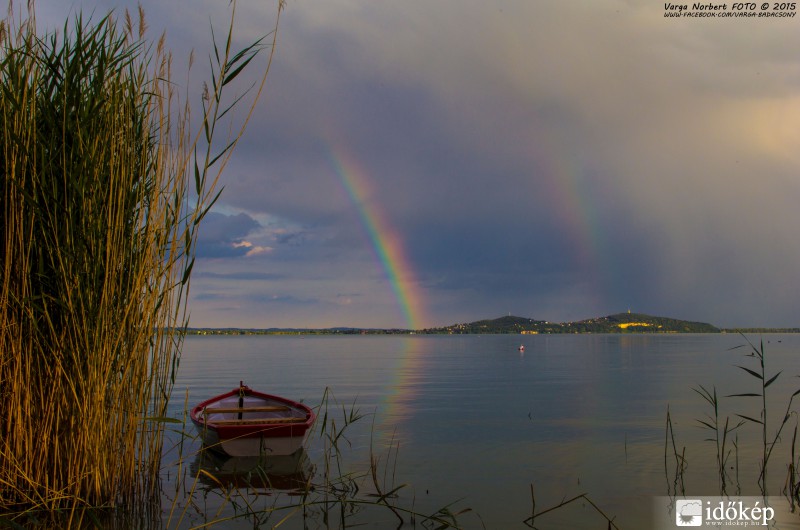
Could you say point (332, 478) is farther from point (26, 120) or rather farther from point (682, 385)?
point (682, 385)

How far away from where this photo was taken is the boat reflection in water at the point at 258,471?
35.2ft

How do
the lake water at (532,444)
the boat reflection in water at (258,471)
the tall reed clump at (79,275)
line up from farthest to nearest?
1. the boat reflection in water at (258,471)
2. the lake water at (532,444)
3. the tall reed clump at (79,275)

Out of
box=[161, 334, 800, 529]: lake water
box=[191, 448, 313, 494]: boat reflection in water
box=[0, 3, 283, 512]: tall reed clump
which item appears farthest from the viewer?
box=[191, 448, 313, 494]: boat reflection in water

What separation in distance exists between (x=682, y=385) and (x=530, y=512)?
2445 centimetres

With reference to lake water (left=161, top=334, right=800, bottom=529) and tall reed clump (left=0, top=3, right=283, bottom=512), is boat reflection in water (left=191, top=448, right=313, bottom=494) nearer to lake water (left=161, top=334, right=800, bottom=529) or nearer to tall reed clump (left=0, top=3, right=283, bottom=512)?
lake water (left=161, top=334, right=800, bottom=529)

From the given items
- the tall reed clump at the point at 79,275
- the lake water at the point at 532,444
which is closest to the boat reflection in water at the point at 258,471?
the lake water at the point at 532,444

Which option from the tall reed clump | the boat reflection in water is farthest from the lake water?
the tall reed clump

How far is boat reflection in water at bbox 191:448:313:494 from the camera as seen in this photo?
10.7 meters

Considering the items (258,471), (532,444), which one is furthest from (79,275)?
(532,444)

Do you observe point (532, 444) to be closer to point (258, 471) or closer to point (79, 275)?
point (258, 471)

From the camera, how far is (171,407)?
73.0ft

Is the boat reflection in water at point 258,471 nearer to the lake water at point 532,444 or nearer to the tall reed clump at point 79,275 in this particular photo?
the lake water at point 532,444

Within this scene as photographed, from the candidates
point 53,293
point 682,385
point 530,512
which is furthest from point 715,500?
point 682,385

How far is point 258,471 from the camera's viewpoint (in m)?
11.2
